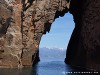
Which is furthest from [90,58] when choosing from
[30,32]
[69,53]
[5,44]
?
[69,53]

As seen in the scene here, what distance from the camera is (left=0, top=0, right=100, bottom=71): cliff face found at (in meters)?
49.9

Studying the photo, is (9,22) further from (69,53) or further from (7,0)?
(69,53)

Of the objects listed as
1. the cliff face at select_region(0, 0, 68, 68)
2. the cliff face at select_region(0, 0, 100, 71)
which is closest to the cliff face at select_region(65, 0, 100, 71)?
the cliff face at select_region(0, 0, 100, 71)

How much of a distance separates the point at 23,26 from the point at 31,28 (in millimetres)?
2095

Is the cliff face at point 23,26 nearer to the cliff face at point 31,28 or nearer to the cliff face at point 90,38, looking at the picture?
the cliff face at point 31,28

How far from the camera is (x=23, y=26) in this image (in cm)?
5222

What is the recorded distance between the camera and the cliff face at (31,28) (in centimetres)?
4991

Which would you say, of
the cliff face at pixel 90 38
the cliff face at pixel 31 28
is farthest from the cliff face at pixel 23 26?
the cliff face at pixel 90 38

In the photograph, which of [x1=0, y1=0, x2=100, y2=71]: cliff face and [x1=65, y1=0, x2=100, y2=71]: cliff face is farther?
[x1=65, y1=0, x2=100, y2=71]: cliff face

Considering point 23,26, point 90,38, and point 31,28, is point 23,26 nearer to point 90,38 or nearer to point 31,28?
point 31,28

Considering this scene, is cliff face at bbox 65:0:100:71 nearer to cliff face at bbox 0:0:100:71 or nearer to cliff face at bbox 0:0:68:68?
cliff face at bbox 0:0:100:71

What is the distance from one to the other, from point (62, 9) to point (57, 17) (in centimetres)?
636

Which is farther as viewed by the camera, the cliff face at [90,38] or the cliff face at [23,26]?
the cliff face at [90,38]

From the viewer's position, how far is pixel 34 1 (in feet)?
174
